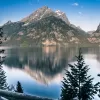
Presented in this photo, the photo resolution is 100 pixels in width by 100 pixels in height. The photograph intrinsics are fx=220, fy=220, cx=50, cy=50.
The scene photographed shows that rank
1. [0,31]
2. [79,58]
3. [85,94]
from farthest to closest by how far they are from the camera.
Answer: [0,31] → [79,58] → [85,94]

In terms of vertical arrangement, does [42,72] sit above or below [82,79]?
below

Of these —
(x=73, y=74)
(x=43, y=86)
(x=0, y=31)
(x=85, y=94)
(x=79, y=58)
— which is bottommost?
(x=43, y=86)

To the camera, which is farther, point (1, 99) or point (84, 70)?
point (84, 70)

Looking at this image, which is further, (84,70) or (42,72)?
(42,72)

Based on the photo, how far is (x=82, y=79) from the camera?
25.6m

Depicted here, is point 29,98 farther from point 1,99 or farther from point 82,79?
point 82,79

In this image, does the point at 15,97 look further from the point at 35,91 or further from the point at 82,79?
the point at 35,91

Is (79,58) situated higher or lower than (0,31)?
lower

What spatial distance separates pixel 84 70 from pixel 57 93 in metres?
70.5

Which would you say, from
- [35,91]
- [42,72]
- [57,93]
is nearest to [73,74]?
[57,93]

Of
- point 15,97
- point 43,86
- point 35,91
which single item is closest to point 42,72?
point 43,86

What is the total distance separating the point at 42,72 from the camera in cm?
16512

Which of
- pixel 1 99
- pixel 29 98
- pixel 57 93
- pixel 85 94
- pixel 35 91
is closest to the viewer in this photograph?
pixel 1 99

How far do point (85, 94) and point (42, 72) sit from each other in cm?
14153
